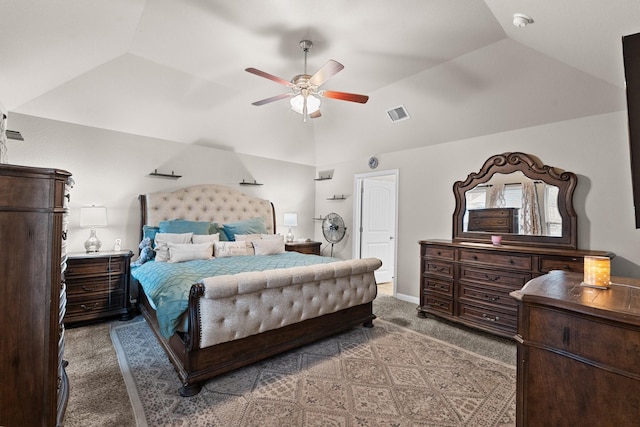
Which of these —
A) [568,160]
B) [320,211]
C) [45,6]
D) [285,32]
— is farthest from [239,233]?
[568,160]

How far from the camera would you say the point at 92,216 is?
3.23m

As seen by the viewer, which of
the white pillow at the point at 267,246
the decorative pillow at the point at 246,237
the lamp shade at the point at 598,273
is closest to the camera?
the lamp shade at the point at 598,273

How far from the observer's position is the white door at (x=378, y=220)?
5.17 m

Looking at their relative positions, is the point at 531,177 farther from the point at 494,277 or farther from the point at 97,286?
the point at 97,286

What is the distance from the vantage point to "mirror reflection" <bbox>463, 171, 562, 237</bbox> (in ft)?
10.0

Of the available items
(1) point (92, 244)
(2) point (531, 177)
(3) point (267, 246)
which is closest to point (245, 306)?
(3) point (267, 246)

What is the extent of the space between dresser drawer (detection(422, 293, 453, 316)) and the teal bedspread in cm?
145

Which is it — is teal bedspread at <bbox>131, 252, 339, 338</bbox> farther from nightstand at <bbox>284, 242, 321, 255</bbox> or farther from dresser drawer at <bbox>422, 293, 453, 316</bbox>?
dresser drawer at <bbox>422, 293, 453, 316</bbox>

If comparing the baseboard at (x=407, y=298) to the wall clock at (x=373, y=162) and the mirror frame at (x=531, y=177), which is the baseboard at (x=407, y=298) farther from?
the wall clock at (x=373, y=162)

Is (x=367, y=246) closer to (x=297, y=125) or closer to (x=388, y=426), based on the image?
(x=297, y=125)

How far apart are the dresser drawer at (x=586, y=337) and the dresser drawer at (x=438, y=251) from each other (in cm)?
227

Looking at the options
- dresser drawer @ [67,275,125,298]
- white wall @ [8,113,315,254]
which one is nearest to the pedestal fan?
white wall @ [8,113,315,254]

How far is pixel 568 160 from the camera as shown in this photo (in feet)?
9.76

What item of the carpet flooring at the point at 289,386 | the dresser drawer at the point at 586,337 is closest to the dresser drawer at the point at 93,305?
the carpet flooring at the point at 289,386
